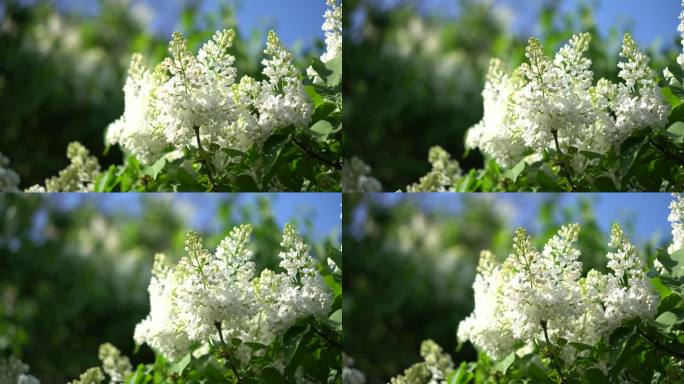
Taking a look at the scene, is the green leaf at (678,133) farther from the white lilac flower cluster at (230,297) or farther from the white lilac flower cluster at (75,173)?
the white lilac flower cluster at (75,173)

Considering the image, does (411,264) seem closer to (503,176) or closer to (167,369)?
(503,176)

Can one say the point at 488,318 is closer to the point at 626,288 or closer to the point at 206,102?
the point at 626,288

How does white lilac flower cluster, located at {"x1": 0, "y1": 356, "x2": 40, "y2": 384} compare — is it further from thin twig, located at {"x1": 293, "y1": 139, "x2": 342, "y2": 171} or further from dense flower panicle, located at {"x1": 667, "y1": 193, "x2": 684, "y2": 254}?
dense flower panicle, located at {"x1": 667, "y1": 193, "x2": 684, "y2": 254}

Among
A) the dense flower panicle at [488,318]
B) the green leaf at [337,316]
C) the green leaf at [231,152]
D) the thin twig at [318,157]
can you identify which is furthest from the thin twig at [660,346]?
the green leaf at [231,152]

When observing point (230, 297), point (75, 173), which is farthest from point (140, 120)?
point (230, 297)

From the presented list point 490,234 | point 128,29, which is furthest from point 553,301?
point 128,29

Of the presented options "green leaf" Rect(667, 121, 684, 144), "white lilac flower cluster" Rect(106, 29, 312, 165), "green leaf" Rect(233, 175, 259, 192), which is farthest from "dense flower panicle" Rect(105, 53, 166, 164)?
"green leaf" Rect(667, 121, 684, 144)

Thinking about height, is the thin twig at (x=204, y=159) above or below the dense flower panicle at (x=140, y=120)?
below
